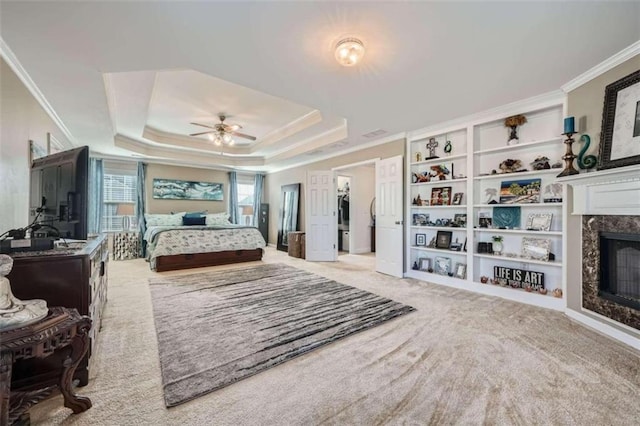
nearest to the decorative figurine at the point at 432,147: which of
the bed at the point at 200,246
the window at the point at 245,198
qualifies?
the bed at the point at 200,246

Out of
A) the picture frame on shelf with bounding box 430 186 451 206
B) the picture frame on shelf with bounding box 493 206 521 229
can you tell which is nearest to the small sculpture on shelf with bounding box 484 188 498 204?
the picture frame on shelf with bounding box 493 206 521 229

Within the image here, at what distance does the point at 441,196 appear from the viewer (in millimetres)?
4074

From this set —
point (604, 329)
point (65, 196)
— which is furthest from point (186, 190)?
point (604, 329)

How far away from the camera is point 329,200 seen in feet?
19.1

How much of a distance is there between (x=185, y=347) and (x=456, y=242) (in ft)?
12.1

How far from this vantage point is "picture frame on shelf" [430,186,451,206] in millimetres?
4004

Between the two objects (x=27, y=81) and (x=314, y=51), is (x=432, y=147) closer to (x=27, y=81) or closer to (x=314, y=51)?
(x=314, y=51)

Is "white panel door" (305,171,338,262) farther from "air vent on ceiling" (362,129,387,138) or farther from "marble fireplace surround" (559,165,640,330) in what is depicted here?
"marble fireplace surround" (559,165,640,330)

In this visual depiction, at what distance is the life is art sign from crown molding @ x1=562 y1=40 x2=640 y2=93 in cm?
208

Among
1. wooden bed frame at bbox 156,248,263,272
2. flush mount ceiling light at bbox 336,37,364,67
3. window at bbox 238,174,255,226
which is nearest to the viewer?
flush mount ceiling light at bbox 336,37,364,67

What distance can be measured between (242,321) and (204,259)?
2913mm

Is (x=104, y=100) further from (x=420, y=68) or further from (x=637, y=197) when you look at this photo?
(x=637, y=197)

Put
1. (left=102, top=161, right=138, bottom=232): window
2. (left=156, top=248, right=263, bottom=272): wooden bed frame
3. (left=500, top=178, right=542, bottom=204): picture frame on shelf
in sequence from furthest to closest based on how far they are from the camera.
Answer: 1. (left=102, top=161, right=138, bottom=232): window
2. (left=156, top=248, right=263, bottom=272): wooden bed frame
3. (left=500, top=178, right=542, bottom=204): picture frame on shelf

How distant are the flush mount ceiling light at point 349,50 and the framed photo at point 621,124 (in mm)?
2276
